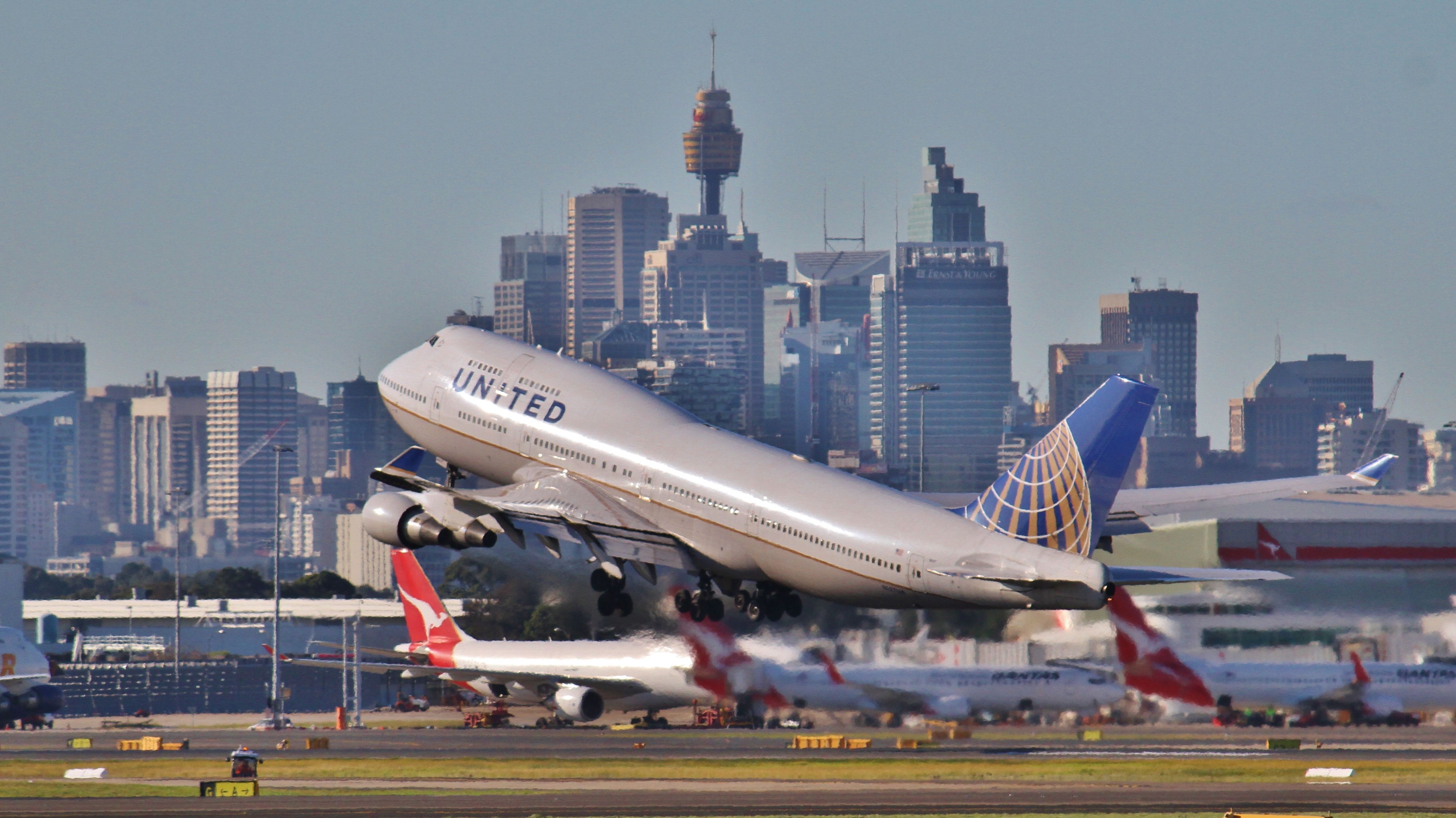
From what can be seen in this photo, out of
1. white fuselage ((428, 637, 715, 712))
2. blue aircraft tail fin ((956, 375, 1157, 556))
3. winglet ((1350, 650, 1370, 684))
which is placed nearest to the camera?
blue aircraft tail fin ((956, 375, 1157, 556))

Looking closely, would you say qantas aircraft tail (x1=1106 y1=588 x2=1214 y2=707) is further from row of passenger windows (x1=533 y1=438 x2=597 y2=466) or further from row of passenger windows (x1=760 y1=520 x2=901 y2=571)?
row of passenger windows (x1=760 y1=520 x2=901 y2=571)

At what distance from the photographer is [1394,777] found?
73.8 metres

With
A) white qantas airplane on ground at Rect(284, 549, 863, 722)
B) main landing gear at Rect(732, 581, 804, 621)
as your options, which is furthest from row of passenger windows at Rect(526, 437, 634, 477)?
white qantas airplane on ground at Rect(284, 549, 863, 722)

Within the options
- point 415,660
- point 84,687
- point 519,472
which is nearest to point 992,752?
point 519,472

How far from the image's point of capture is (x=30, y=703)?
12200 centimetres

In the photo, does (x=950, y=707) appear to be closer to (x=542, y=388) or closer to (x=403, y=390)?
(x=403, y=390)

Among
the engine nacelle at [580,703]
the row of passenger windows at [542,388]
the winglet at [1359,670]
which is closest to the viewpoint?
the row of passenger windows at [542,388]

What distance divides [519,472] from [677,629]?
30.5 meters

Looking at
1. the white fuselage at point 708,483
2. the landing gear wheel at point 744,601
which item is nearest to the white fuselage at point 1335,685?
the landing gear wheel at point 744,601

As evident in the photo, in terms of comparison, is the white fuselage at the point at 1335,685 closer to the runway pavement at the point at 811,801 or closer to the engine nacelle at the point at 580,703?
the runway pavement at the point at 811,801

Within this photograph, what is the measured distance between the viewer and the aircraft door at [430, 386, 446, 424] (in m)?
69.8

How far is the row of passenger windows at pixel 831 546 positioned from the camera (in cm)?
5834

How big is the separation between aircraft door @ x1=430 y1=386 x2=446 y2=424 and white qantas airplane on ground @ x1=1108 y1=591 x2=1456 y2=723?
1262 inches

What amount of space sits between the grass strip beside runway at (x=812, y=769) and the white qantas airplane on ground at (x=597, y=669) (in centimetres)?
1162
